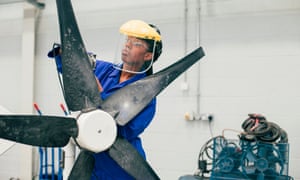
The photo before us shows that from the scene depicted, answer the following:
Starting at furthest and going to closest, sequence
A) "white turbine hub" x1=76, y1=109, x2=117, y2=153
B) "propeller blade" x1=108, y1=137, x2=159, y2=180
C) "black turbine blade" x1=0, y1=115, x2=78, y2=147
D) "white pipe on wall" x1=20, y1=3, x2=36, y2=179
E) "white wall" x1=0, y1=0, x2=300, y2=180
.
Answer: "white pipe on wall" x1=20, y1=3, x2=36, y2=179, "white wall" x1=0, y1=0, x2=300, y2=180, "propeller blade" x1=108, y1=137, x2=159, y2=180, "white turbine hub" x1=76, y1=109, x2=117, y2=153, "black turbine blade" x1=0, y1=115, x2=78, y2=147

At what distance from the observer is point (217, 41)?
11.8 ft

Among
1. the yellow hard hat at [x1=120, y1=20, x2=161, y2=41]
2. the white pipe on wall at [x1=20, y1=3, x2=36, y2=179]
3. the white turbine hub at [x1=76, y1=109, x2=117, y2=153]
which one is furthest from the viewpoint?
the white pipe on wall at [x1=20, y1=3, x2=36, y2=179]

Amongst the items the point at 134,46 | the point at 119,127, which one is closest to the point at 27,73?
the point at 134,46

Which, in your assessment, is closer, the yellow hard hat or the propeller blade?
the propeller blade

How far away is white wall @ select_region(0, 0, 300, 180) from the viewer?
132 inches

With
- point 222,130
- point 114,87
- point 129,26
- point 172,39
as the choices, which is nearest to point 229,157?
point 222,130

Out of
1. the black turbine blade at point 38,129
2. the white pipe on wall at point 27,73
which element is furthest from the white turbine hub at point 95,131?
the white pipe on wall at point 27,73

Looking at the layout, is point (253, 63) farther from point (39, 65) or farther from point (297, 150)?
point (39, 65)

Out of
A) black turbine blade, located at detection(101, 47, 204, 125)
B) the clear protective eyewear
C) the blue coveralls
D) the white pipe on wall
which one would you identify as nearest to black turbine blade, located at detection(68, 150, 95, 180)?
the blue coveralls

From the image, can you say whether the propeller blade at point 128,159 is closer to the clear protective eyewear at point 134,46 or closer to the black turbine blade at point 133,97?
the black turbine blade at point 133,97

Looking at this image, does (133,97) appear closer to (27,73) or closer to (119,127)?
(119,127)

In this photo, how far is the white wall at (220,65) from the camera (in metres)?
3.35

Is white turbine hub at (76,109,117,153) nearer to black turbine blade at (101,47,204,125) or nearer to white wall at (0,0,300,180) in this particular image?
black turbine blade at (101,47,204,125)

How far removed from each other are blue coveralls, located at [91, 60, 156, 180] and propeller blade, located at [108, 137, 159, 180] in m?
0.06
